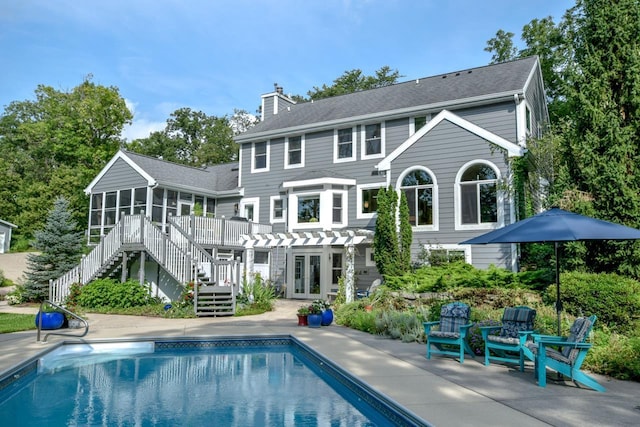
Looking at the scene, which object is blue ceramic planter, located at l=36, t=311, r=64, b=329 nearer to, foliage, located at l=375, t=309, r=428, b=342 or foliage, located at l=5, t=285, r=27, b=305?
foliage, located at l=375, t=309, r=428, b=342

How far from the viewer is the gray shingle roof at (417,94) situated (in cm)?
1755

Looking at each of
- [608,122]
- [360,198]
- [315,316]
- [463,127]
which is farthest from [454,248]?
[608,122]

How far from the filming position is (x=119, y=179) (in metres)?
22.8

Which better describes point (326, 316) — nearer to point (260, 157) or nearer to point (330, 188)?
point (330, 188)

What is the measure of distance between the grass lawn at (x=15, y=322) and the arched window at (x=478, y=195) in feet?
43.6

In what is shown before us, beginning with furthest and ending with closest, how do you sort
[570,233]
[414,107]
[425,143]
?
[414,107]
[425,143]
[570,233]

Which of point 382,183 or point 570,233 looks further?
point 382,183

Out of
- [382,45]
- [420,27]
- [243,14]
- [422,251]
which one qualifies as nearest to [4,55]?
[243,14]

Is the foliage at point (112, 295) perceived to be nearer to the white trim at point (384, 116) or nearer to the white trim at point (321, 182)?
the white trim at point (321, 182)

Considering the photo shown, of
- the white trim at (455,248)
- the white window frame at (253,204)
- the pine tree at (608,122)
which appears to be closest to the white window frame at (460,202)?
the white trim at (455,248)

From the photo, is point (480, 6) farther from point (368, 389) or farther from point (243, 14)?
point (368, 389)

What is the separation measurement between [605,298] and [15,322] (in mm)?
14557

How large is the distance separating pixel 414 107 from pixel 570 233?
12.4m

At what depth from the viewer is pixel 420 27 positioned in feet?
52.7
